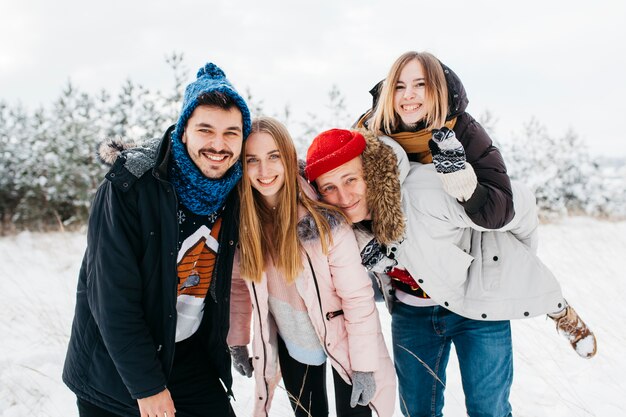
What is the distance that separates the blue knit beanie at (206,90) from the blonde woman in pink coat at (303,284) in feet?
0.78

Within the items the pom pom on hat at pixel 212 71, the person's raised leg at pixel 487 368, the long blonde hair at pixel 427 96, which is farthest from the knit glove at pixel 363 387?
the pom pom on hat at pixel 212 71

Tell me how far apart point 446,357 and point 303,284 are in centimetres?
103

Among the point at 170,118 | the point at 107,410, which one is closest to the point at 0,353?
the point at 107,410

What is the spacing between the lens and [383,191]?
86.4 inches

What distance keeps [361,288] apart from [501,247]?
796 mm

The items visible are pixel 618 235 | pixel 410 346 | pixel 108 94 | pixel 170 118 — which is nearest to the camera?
pixel 410 346

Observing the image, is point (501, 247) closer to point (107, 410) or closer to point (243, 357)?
point (243, 357)

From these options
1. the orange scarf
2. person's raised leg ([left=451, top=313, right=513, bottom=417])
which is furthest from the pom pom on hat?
person's raised leg ([left=451, top=313, right=513, bottom=417])

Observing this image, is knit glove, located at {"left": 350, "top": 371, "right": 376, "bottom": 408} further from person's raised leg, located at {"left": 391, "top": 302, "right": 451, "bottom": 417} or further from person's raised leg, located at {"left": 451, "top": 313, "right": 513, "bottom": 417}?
person's raised leg, located at {"left": 451, "top": 313, "right": 513, "bottom": 417}

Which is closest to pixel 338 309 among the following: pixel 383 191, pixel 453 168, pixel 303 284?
pixel 303 284

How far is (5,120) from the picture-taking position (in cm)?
1168

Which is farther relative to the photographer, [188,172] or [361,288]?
[361,288]

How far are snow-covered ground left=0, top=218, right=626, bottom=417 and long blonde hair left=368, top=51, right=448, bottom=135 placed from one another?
209cm

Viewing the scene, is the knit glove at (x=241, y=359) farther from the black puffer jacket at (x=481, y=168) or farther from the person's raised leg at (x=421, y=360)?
the black puffer jacket at (x=481, y=168)
